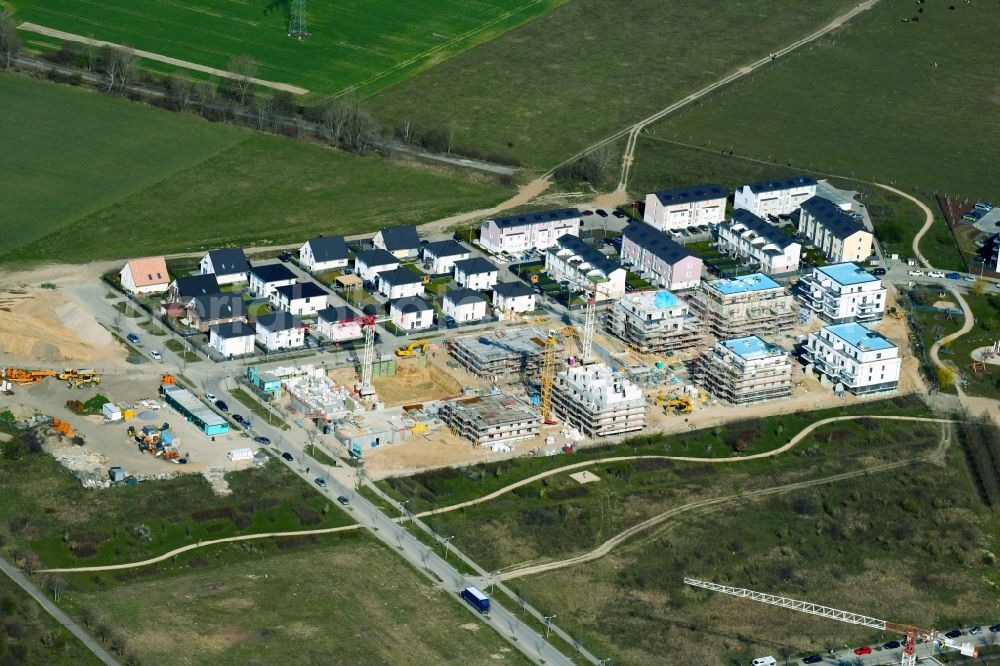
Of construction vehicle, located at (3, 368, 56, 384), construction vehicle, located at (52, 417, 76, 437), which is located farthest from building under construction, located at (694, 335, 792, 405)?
construction vehicle, located at (3, 368, 56, 384)

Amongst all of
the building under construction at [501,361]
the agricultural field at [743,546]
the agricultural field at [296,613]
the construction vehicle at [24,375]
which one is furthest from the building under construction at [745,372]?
the construction vehicle at [24,375]

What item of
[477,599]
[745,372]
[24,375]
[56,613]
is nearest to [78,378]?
[24,375]

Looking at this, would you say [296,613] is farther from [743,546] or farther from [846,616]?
[846,616]

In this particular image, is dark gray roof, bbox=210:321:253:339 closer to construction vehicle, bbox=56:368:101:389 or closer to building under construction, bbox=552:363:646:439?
construction vehicle, bbox=56:368:101:389

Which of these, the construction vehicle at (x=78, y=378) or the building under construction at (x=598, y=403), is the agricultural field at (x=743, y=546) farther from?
the construction vehicle at (x=78, y=378)

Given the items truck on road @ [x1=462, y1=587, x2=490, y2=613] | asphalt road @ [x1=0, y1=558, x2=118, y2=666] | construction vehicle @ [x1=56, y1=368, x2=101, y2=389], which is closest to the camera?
asphalt road @ [x1=0, y1=558, x2=118, y2=666]

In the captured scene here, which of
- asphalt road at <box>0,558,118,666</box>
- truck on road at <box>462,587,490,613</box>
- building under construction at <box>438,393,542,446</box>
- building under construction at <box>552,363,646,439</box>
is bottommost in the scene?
asphalt road at <box>0,558,118,666</box>

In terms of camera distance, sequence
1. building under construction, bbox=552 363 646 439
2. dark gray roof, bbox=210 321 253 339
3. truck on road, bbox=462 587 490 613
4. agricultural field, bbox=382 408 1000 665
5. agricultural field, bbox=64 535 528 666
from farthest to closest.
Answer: dark gray roof, bbox=210 321 253 339, building under construction, bbox=552 363 646 439, agricultural field, bbox=382 408 1000 665, truck on road, bbox=462 587 490 613, agricultural field, bbox=64 535 528 666
